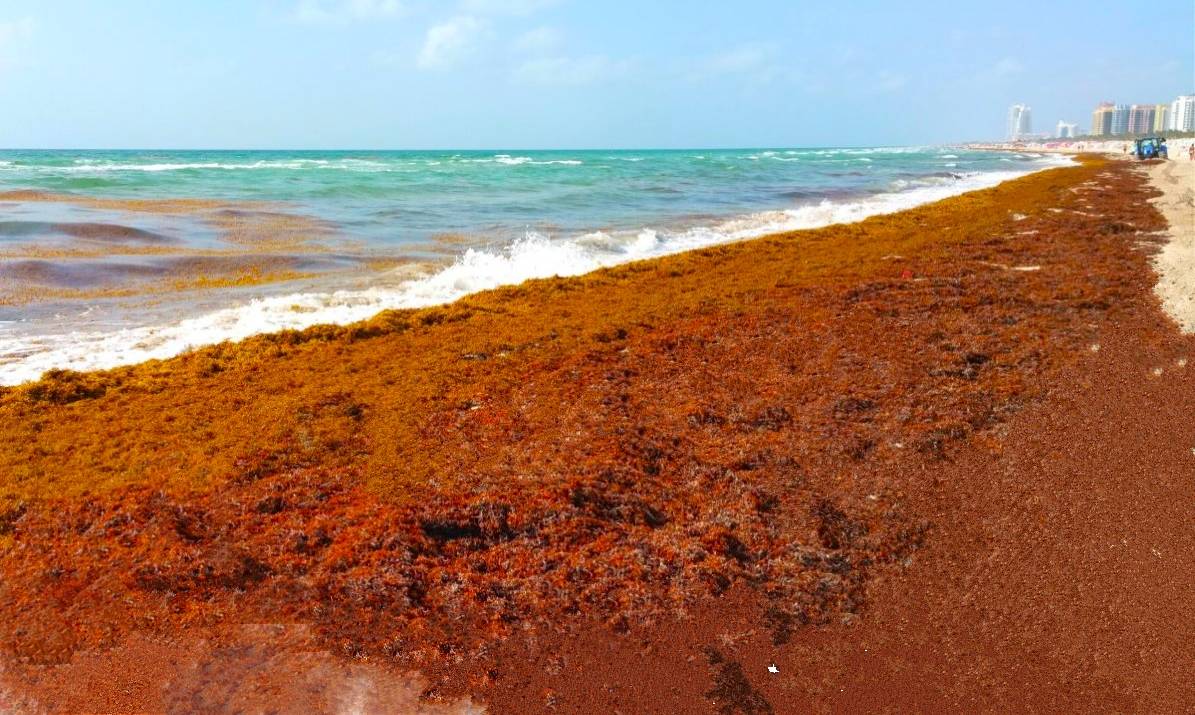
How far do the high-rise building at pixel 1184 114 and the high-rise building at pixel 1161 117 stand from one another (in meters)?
11.5

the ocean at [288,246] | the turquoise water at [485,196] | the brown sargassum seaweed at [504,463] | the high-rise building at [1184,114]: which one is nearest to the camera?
the brown sargassum seaweed at [504,463]

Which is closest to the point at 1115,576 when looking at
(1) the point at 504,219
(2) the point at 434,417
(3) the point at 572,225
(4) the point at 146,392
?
(2) the point at 434,417

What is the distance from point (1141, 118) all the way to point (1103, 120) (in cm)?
1155

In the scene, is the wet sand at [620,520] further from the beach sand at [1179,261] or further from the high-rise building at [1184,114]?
the high-rise building at [1184,114]

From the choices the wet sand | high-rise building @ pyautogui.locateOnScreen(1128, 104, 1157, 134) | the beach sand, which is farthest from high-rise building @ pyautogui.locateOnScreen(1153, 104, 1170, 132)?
the wet sand

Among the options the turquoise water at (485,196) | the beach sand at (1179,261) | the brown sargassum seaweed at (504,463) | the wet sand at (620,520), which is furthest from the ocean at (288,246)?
the beach sand at (1179,261)

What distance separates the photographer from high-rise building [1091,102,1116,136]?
6781 inches

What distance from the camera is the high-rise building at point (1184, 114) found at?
5487 inches

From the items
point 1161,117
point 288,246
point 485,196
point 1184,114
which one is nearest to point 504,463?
point 288,246

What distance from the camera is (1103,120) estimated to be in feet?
579

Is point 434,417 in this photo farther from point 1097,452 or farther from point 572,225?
point 572,225

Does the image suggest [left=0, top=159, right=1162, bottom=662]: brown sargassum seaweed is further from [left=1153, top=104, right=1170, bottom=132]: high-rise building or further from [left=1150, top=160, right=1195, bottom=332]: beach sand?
[left=1153, top=104, right=1170, bottom=132]: high-rise building

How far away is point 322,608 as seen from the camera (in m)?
3.35

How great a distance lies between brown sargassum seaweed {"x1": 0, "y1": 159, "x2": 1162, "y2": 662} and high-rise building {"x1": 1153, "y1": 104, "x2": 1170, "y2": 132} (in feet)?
622
